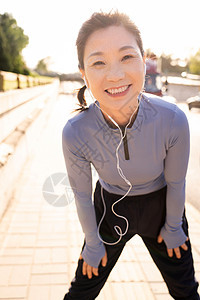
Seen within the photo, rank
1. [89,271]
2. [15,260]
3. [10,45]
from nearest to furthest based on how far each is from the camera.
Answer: [89,271]
[15,260]
[10,45]

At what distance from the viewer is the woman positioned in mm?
1458

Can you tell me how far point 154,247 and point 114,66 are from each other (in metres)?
1.12

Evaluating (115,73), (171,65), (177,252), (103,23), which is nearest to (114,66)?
(115,73)

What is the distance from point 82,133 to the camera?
1621mm

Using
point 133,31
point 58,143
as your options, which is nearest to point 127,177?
point 133,31

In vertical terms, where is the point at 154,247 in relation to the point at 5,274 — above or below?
above

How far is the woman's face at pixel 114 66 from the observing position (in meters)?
1.43

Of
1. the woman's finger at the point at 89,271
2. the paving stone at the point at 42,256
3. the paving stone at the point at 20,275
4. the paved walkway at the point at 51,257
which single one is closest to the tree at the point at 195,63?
the paved walkway at the point at 51,257

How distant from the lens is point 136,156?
1.61 m

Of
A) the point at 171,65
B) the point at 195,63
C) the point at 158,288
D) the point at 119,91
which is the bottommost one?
the point at 158,288

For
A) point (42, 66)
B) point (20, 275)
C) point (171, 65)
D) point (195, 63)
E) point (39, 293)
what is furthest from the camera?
point (42, 66)

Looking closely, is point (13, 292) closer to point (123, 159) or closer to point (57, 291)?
point (57, 291)

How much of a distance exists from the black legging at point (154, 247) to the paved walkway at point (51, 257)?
86 centimetres

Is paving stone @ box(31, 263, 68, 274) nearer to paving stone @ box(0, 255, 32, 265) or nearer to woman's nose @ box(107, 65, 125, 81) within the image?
paving stone @ box(0, 255, 32, 265)
